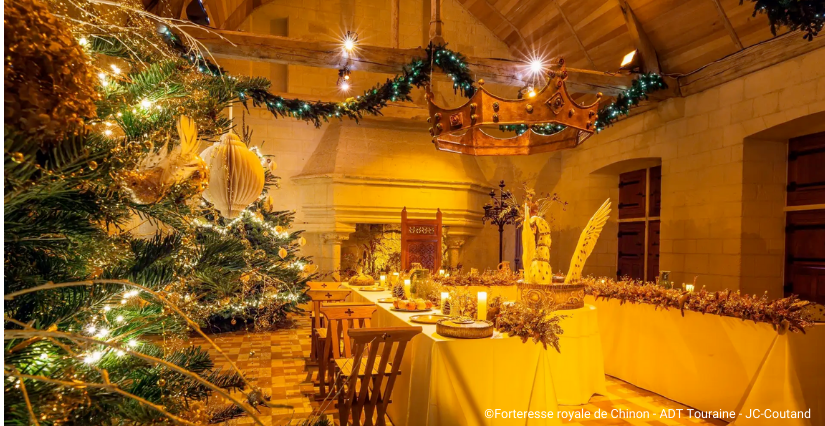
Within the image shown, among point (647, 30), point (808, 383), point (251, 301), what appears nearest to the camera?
point (808, 383)

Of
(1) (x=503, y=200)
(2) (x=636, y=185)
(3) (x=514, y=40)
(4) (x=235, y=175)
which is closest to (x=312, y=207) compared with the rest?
(1) (x=503, y=200)

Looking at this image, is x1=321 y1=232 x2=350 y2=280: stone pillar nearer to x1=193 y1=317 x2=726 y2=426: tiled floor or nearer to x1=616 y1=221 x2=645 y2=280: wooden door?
Result: x1=193 y1=317 x2=726 y2=426: tiled floor

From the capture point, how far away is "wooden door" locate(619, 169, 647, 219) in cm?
729

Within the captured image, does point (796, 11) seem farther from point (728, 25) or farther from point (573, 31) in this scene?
point (573, 31)

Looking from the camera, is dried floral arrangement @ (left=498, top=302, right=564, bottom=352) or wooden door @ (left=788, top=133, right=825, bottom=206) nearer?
dried floral arrangement @ (left=498, top=302, right=564, bottom=352)

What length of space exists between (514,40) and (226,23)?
4.93 meters

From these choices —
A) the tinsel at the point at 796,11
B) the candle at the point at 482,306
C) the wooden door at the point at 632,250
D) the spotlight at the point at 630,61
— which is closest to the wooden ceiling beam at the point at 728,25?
the spotlight at the point at 630,61

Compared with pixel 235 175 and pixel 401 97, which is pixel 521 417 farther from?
pixel 401 97

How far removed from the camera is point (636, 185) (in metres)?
7.45

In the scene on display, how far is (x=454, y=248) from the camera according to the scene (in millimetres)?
8102

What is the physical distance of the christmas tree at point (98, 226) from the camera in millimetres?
419

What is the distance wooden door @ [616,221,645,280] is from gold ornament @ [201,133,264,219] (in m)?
6.80

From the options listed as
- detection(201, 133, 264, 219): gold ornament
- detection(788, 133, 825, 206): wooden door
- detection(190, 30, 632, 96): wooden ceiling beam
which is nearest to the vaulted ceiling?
detection(190, 30, 632, 96): wooden ceiling beam

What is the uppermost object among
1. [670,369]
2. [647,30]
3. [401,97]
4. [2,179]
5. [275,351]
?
[647,30]
